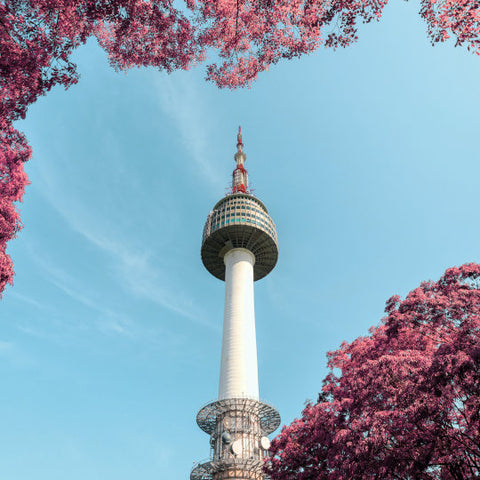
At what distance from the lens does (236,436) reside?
5062cm

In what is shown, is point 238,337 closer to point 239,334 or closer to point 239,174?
point 239,334

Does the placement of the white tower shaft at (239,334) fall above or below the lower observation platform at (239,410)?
above

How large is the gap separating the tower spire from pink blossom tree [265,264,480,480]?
65.1m

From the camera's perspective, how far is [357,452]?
1507 cm

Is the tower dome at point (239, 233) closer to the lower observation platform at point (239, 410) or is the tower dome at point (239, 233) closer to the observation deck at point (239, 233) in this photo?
the observation deck at point (239, 233)

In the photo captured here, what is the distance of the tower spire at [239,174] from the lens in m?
83.1

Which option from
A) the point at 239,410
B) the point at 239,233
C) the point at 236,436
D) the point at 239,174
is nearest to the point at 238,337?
the point at 239,410

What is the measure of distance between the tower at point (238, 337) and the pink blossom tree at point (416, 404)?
3297 centimetres

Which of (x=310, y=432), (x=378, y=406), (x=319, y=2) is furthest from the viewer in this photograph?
(x=310, y=432)

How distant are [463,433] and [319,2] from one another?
16374mm

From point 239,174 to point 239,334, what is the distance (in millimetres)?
39160

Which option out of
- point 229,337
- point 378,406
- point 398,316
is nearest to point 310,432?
point 378,406

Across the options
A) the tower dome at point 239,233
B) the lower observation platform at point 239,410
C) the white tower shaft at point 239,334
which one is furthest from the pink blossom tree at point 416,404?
the tower dome at point 239,233

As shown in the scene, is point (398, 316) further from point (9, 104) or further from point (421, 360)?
point (9, 104)
